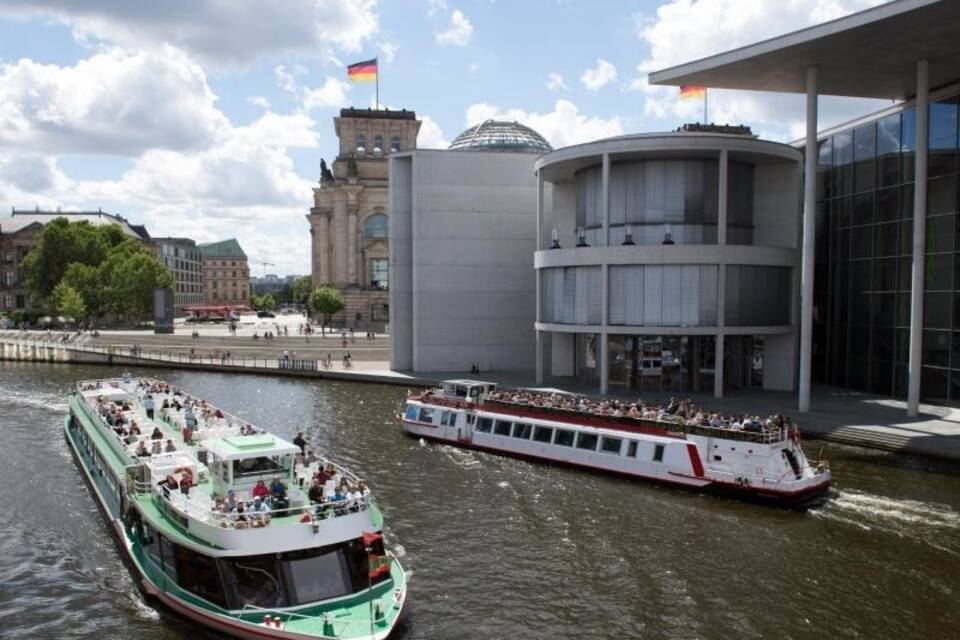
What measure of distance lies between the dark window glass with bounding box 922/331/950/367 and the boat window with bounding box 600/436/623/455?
2372cm

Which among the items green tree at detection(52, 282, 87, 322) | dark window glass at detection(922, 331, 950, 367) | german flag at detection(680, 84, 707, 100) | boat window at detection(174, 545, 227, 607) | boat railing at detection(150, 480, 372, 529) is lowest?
boat window at detection(174, 545, 227, 607)

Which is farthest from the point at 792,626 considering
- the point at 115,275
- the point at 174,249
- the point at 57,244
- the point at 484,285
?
the point at 174,249

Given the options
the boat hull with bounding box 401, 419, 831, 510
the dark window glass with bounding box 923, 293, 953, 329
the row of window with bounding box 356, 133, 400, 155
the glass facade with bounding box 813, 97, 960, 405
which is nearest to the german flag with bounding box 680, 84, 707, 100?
the glass facade with bounding box 813, 97, 960, 405

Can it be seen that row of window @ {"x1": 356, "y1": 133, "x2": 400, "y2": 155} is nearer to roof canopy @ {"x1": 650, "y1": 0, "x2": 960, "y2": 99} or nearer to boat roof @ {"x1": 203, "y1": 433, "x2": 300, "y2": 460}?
roof canopy @ {"x1": 650, "y1": 0, "x2": 960, "y2": 99}

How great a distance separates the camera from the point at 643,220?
171 feet

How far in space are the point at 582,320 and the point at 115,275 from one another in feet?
286

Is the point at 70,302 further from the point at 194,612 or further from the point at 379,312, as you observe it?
the point at 194,612

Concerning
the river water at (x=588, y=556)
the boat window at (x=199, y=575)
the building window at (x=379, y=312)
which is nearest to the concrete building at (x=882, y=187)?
the river water at (x=588, y=556)

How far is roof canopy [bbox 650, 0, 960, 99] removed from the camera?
3719cm

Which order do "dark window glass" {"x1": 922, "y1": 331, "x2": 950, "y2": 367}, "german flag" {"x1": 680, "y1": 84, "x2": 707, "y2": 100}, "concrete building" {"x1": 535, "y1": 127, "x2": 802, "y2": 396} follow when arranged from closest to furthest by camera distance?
"dark window glass" {"x1": 922, "y1": 331, "x2": 950, "y2": 367}, "concrete building" {"x1": 535, "y1": 127, "x2": 802, "y2": 396}, "german flag" {"x1": 680, "y1": 84, "x2": 707, "y2": 100}

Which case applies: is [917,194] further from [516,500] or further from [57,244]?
[57,244]

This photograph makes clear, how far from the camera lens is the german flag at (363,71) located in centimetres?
10275

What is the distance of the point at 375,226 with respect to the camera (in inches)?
5113

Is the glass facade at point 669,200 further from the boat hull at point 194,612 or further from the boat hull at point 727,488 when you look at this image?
the boat hull at point 194,612
